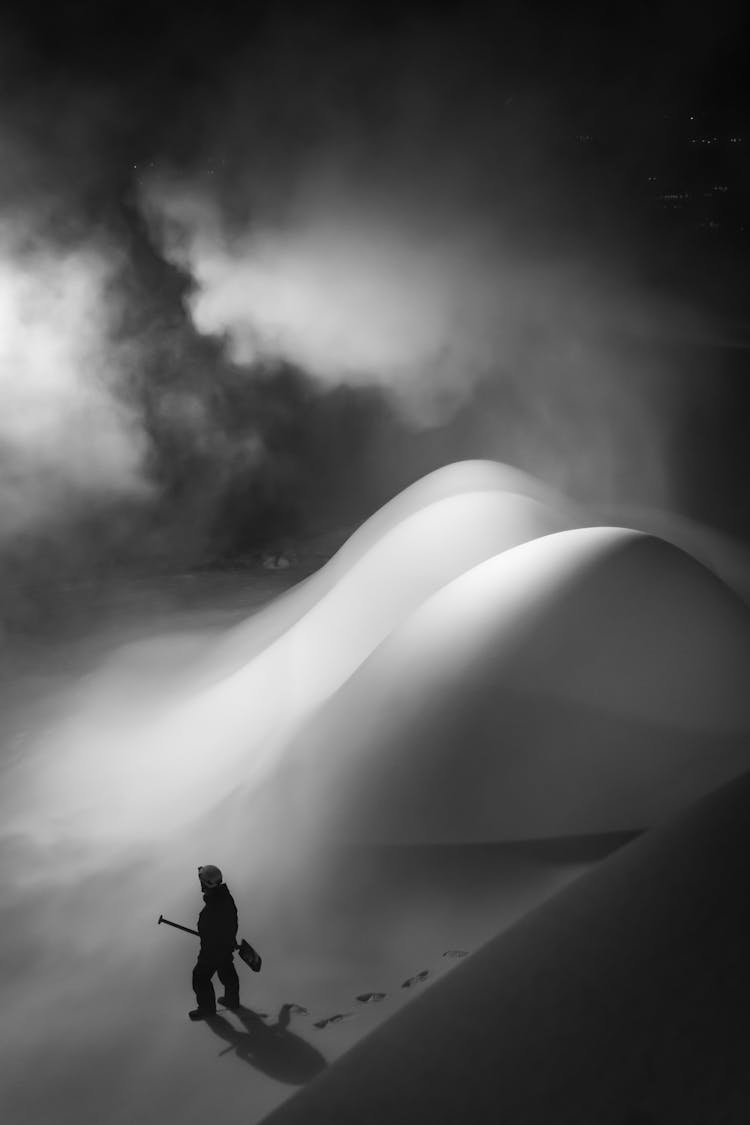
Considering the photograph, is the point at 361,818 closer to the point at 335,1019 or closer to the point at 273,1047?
the point at 335,1019

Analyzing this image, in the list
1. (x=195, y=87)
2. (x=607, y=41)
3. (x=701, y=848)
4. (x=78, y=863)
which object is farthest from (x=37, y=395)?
(x=701, y=848)

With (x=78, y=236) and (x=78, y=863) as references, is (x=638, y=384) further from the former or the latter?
(x=78, y=863)

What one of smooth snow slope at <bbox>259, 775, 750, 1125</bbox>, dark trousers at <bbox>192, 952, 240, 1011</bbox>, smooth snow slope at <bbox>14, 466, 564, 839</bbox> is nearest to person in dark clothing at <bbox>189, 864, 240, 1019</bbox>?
dark trousers at <bbox>192, 952, 240, 1011</bbox>

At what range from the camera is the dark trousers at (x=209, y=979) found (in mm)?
3719

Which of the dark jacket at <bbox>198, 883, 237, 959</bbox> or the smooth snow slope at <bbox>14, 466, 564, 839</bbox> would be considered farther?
the smooth snow slope at <bbox>14, 466, 564, 839</bbox>

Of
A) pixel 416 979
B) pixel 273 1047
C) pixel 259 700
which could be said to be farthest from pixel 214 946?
pixel 259 700

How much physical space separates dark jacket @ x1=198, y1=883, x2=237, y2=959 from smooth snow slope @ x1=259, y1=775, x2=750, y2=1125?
4.56 feet

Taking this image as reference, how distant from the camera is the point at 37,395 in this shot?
1055cm

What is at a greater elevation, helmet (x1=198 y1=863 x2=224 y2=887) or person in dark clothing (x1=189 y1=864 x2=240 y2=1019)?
helmet (x1=198 y1=863 x2=224 y2=887)

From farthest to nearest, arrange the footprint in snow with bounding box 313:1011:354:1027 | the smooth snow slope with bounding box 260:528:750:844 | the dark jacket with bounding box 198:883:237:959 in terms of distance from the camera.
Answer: the smooth snow slope with bounding box 260:528:750:844, the dark jacket with bounding box 198:883:237:959, the footprint in snow with bounding box 313:1011:354:1027

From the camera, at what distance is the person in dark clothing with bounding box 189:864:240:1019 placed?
369 cm

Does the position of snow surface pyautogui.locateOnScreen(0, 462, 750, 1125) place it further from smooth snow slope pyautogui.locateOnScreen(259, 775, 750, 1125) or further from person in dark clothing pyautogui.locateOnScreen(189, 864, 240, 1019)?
smooth snow slope pyautogui.locateOnScreen(259, 775, 750, 1125)

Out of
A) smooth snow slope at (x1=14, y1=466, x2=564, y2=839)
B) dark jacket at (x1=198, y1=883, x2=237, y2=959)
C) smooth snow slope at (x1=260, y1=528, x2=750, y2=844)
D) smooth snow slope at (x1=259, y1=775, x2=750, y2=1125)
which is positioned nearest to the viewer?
smooth snow slope at (x1=259, y1=775, x2=750, y2=1125)

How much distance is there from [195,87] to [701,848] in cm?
1036
